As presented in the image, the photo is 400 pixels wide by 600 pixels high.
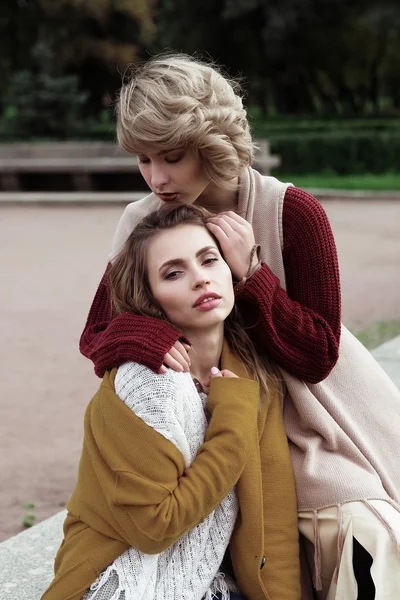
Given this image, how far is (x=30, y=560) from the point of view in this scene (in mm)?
3061

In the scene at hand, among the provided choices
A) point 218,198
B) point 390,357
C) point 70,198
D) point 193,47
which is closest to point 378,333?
point 390,357

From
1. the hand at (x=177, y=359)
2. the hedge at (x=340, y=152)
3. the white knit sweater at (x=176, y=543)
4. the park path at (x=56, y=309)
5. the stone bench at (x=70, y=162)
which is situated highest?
the hand at (x=177, y=359)

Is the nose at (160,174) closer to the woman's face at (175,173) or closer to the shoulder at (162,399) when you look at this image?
the woman's face at (175,173)

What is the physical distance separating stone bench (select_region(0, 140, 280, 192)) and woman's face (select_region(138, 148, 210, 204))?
13555mm

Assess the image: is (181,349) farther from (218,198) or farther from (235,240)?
(218,198)

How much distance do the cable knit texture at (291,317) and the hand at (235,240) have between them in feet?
0.17

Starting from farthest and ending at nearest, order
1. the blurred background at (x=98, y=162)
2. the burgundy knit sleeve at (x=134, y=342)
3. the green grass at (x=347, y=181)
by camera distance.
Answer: the green grass at (x=347, y=181)
the blurred background at (x=98, y=162)
the burgundy knit sleeve at (x=134, y=342)

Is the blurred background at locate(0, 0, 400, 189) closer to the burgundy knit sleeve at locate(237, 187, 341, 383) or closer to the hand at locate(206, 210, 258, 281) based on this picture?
the burgundy knit sleeve at locate(237, 187, 341, 383)

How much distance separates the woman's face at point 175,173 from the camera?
232cm

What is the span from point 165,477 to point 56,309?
594 centimetres

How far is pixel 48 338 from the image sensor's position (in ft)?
22.4

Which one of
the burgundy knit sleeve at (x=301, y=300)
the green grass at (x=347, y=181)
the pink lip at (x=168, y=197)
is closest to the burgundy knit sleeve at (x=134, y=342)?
the burgundy knit sleeve at (x=301, y=300)

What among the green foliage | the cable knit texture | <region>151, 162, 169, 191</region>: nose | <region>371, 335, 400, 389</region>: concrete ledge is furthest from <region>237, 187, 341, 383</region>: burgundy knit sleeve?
the green foliage

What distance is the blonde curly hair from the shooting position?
2232 mm
